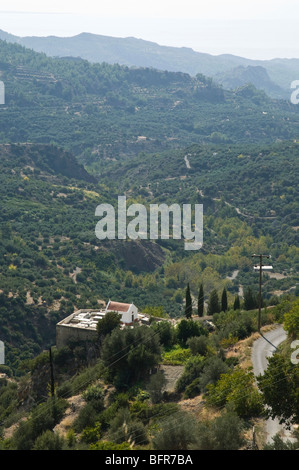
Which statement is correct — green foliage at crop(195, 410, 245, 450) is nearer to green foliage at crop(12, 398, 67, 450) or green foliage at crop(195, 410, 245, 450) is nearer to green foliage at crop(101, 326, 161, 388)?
green foliage at crop(12, 398, 67, 450)

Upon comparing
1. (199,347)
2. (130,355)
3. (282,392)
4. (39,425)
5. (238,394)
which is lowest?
(39,425)

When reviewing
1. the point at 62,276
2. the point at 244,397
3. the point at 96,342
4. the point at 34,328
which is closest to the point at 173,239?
the point at 62,276

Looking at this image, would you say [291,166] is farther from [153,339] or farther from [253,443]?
[253,443]

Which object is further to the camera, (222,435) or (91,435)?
(91,435)

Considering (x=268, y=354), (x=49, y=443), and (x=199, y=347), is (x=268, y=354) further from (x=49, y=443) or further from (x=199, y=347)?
(x=49, y=443)

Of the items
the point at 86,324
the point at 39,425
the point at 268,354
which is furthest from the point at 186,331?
the point at 39,425

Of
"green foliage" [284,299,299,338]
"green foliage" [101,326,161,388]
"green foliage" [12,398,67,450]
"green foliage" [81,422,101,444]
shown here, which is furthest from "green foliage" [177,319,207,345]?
"green foliage" [81,422,101,444]

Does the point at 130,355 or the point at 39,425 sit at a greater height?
the point at 130,355

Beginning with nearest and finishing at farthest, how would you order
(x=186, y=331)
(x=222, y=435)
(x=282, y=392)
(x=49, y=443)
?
(x=222, y=435) → (x=282, y=392) → (x=49, y=443) → (x=186, y=331)

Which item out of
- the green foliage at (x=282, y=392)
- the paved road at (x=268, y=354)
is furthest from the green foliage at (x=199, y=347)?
the green foliage at (x=282, y=392)
